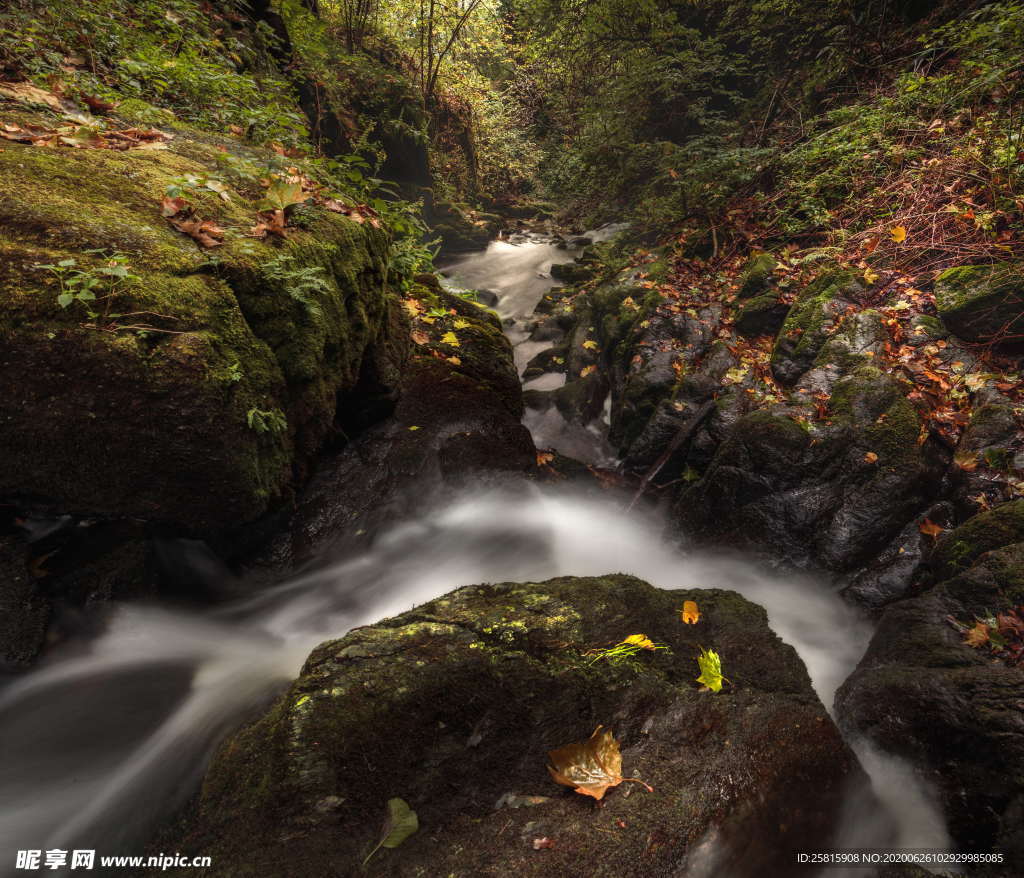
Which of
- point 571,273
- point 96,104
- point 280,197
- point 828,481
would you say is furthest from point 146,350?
point 571,273

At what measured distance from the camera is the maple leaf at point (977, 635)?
8.93 feet

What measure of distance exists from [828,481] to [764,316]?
9.21ft

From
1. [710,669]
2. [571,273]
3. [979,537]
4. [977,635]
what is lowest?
[710,669]

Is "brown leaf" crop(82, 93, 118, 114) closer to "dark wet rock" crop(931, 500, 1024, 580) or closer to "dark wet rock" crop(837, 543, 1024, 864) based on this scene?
"dark wet rock" crop(837, 543, 1024, 864)

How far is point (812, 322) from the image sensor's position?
18.1ft

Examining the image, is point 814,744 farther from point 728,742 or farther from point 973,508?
point 973,508

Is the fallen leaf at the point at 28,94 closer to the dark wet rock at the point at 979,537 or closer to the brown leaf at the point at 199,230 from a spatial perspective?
the brown leaf at the point at 199,230

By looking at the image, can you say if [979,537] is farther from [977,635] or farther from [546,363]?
[546,363]

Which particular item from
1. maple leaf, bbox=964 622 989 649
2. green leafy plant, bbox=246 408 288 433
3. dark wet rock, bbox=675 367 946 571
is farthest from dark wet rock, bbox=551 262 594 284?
green leafy plant, bbox=246 408 288 433

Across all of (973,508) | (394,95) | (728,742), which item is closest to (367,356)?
(728,742)

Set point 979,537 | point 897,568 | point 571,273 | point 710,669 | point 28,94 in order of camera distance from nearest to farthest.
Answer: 1. point 710,669
2. point 28,94
3. point 979,537
4. point 897,568
5. point 571,273

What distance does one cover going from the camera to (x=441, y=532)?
13.8ft

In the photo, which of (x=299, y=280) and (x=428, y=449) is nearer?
(x=299, y=280)

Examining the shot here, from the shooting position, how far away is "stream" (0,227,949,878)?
6.81 ft
